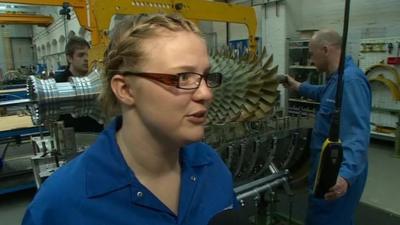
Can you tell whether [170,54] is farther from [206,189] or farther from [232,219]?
[232,219]

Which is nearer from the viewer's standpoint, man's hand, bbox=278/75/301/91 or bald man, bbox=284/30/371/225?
bald man, bbox=284/30/371/225

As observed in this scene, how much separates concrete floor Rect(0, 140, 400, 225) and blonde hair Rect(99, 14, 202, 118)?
7.46 feet

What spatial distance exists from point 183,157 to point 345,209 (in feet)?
4.07

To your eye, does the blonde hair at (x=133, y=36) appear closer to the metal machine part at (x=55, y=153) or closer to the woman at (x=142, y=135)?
the woman at (x=142, y=135)

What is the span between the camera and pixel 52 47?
9906 mm

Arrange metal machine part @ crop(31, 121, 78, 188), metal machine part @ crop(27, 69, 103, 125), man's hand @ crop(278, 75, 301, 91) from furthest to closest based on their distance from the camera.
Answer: man's hand @ crop(278, 75, 301, 91) < metal machine part @ crop(31, 121, 78, 188) < metal machine part @ crop(27, 69, 103, 125)

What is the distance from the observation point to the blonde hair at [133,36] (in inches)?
27.9

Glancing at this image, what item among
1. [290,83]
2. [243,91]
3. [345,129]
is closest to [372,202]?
[290,83]

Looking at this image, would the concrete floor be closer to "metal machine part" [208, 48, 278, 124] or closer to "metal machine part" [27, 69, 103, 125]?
"metal machine part" [208, 48, 278, 124]

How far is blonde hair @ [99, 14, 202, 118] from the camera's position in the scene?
71 cm

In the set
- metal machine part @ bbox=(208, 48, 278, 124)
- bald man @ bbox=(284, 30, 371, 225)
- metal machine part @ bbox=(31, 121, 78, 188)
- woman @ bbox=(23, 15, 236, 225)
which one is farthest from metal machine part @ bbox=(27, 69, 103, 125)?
bald man @ bbox=(284, 30, 371, 225)

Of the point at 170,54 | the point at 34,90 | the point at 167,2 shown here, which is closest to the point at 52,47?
the point at 167,2

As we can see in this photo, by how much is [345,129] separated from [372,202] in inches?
66.0

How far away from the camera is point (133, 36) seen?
725mm
